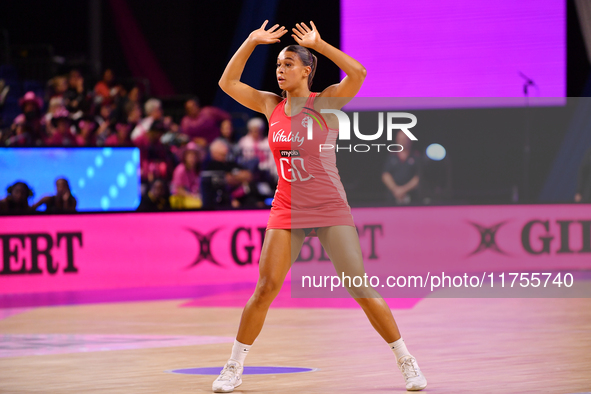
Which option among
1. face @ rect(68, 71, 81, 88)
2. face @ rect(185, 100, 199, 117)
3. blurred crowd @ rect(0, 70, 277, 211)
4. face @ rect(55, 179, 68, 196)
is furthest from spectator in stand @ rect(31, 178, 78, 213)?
face @ rect(68, 71, 81, 88)

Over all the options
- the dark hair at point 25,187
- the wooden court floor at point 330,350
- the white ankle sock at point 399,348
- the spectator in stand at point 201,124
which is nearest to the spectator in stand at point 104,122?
the spectator in stand at point 201,124

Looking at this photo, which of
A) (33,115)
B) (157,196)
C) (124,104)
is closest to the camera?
(157,196)

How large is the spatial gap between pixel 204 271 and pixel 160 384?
5197 mm

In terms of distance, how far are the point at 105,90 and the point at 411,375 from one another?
425 inches

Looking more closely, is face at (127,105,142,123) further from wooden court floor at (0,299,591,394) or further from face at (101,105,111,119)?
wooden court floor at (0,299,591,394)

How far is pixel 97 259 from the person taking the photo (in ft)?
32.0

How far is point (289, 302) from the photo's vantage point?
896cm

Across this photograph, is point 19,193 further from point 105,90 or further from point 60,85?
point 105,90

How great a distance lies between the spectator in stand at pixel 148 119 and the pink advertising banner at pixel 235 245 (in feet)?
9.67

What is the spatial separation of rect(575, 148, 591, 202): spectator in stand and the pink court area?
394 cm

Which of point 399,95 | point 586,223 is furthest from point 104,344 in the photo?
point 399,95

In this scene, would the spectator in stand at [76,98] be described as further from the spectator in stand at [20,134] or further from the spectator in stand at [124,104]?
the spectator in stand at [20,134]

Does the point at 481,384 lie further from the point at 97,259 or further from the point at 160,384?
the point at 97,259

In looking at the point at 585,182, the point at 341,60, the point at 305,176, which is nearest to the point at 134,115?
the point at 585,182
